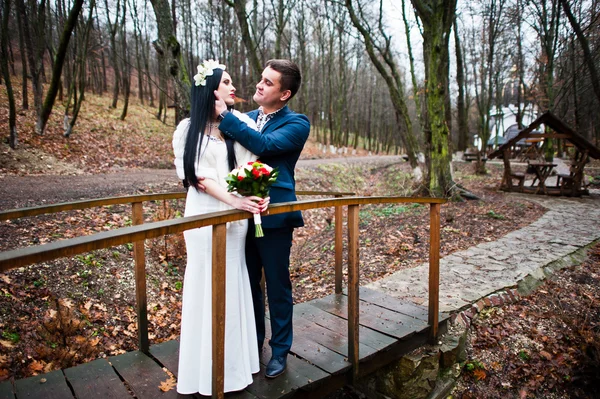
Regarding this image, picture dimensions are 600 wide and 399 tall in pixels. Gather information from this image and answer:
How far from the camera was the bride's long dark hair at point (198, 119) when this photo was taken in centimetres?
229

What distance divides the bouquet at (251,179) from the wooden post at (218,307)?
226mm

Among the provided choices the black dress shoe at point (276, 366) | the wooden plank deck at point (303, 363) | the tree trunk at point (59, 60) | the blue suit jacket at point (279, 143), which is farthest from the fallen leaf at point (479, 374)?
the tree trunk at point (59, 60)

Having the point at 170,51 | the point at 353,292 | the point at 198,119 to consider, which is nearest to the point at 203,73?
the point at 198,119

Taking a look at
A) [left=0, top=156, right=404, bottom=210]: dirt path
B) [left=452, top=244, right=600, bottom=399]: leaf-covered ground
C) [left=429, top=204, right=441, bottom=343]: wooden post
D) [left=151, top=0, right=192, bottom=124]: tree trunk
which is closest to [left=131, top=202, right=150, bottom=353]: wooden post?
[left=429, top=204, right=441, bottom=343]: wooden post

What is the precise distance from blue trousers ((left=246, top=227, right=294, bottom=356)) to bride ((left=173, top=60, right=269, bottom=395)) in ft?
0.58

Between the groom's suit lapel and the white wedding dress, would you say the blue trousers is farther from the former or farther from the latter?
the groom's suit lapel

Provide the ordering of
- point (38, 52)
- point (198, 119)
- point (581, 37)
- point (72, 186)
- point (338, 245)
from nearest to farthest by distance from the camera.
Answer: point (198, 119) < point (338, 245) < point (72, 186) < point (581, 37) < point (38, 52)

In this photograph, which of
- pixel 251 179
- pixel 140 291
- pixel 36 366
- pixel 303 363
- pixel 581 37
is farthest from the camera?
pixel 581 37

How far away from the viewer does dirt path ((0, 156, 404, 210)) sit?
22.9 feet

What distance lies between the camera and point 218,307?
7.21 ft

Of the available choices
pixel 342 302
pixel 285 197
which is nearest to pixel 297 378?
pixel 285 197

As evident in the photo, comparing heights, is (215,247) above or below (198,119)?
below

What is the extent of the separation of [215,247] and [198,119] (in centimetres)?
75

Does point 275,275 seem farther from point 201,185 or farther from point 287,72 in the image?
point 287,72
